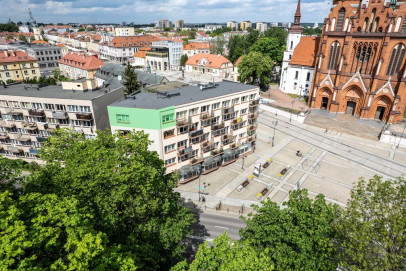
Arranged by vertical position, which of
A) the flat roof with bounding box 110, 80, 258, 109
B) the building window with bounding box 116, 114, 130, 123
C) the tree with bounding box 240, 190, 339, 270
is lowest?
the tree with bounding box 240, 190, 339, 270

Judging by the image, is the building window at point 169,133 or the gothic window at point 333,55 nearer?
the building window at point 169,133

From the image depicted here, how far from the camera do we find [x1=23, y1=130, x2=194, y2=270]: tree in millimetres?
23078

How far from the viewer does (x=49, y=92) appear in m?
50.6

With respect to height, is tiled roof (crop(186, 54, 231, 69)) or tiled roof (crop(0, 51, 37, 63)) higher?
tiled roof (crop(0, 51, 37, 63))

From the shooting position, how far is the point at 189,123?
44.1m

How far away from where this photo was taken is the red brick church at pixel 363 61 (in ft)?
208

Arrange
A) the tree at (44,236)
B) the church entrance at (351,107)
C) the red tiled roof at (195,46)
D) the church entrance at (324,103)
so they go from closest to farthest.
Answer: the tree at (44,236) < the church entrance at (351,107) < the church entrance at (324,103) < the red tiled roof at (195,46)

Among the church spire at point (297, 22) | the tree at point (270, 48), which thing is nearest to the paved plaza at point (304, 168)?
the church spire at point (297, 22)

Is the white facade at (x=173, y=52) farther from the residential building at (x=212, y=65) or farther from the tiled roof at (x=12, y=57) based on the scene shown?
the tiled roof at (x=12, y=57)

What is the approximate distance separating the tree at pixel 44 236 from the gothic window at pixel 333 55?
7727 centimetres

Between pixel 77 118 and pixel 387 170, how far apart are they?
2412 inches

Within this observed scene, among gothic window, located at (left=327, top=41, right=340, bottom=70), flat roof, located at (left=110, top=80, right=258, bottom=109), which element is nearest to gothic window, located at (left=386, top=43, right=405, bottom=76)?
gothic window, located at (left=327, top=41, right=340, bottom=70)

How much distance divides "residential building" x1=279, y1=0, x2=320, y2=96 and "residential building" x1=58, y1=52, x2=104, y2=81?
2855 inches

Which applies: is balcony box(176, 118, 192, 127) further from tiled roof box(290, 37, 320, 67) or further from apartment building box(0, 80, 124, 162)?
tiled roof box(290, 37, 320, 67)
